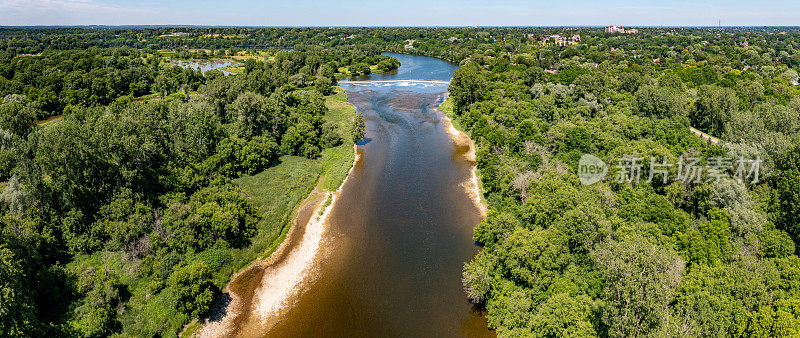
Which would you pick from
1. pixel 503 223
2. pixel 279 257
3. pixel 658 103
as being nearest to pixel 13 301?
pixel 279 257

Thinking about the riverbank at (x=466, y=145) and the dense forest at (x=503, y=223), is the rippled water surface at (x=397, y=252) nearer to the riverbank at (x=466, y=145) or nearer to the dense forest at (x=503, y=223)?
the riverbank at (x=466, y=145)

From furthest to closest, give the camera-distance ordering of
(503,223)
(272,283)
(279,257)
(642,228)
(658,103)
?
(658,103) → (279,257) → (503,223) → (272,283) → (642,228)

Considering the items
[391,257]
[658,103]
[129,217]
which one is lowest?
[391,257]

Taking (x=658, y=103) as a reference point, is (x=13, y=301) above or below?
below

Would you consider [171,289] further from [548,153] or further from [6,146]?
[548,153]

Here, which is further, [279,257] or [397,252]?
[397,252]

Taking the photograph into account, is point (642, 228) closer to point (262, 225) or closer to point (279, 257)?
point (279, 257)

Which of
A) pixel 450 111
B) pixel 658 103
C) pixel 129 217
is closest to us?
pixel 129 217

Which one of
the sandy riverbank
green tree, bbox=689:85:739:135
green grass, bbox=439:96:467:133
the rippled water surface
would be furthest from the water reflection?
green tree, bbox=689:85:739:135

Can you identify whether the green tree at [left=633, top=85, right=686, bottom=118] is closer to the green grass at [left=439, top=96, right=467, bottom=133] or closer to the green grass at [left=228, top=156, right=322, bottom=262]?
the green grass at [left=439, top=96, right=467, bottom=133]
